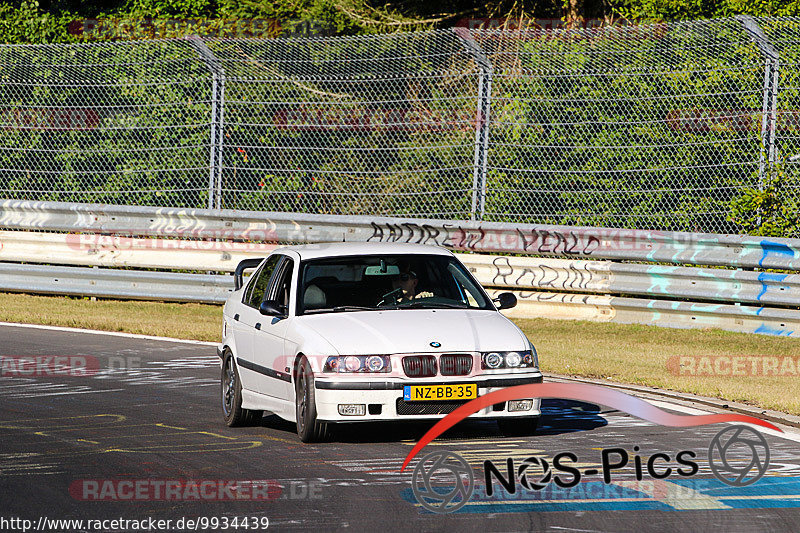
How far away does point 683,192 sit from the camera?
16062 mm

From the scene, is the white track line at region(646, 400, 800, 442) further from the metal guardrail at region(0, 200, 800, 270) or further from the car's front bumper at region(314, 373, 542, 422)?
the metal guardrail at region(0, 200, 800, 270)

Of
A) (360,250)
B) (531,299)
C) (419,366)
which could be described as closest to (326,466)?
(419,366)

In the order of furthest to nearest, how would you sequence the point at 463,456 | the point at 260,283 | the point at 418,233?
the point at 418,233, the point at 260,283, the point at 463,456

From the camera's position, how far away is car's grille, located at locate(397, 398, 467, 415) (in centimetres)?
859

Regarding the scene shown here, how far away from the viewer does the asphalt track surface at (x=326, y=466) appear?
6.62 m

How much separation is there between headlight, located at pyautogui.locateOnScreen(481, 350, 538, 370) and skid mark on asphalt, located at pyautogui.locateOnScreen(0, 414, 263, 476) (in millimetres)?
1655

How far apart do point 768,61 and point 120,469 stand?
10.1m

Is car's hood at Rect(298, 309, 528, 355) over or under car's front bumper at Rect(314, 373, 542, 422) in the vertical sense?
over

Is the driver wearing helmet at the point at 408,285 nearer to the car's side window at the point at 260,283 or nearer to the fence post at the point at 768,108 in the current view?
the car's side window at the point at 260,283

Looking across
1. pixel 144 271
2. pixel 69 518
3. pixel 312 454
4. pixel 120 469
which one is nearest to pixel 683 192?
pixel 144 271

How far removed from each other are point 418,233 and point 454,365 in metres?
8.64

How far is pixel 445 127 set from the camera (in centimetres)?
1727

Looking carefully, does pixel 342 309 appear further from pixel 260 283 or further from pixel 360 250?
pixel 260 283

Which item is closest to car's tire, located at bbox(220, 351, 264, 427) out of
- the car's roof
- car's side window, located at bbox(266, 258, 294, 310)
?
car's side window, located at bbox(266, 258, 294, 310)
